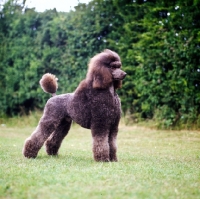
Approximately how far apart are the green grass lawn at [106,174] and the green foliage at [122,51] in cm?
242

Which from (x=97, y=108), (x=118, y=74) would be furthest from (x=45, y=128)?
(x=118, y=74)

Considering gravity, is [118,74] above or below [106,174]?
above

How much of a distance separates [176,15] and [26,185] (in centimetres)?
786

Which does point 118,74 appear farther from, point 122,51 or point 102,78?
point 122,51

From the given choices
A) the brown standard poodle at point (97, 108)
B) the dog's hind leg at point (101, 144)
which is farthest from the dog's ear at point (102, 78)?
the dog's hind leg at point (101, 144)

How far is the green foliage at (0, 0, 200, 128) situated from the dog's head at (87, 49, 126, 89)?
15.6 ft

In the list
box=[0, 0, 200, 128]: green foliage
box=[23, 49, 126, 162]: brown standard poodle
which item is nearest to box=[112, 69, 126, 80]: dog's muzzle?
box=[23, 49, 126, 162]: brown standard poodle

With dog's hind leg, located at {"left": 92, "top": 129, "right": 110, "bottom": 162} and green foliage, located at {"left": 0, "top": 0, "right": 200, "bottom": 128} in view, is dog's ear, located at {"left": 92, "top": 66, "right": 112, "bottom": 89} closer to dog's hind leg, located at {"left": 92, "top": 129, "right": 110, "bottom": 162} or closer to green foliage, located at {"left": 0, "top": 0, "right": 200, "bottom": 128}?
dog's hind leg, located at {"left": 92, "top": 129, "right": 110, "bottom": 162}

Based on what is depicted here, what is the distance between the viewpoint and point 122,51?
12789 millimetres

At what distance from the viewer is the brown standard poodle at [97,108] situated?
20.8 feet

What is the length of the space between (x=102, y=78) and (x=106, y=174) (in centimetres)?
173

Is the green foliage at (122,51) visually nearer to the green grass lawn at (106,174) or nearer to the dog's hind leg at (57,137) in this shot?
the green grass lawn at (106,174)

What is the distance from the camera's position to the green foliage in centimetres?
1099

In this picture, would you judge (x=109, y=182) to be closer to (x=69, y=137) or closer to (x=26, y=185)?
(x=26, y=185)
